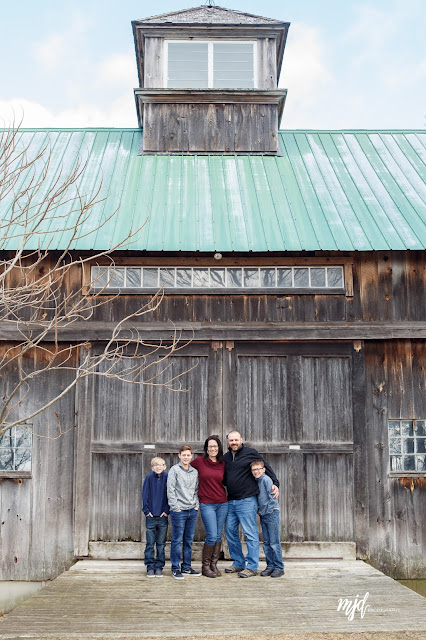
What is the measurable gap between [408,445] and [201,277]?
3689mm

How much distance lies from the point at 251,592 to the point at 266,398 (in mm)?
2714

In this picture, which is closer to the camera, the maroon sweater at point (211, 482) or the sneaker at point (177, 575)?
the sneaker at point (177, 575)

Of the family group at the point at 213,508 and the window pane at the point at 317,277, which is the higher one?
the window pane at the point at 317,277

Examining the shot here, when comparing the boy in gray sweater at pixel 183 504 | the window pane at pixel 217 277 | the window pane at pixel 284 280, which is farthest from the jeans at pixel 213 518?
the window pane at pixel 284 280

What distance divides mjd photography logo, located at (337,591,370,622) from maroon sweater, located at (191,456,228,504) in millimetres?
1839

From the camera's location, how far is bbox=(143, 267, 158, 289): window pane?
28.5 ft

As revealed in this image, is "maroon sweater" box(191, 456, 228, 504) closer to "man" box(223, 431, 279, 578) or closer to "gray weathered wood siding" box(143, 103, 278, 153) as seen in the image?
"man" box(223, 431, 279, 578)

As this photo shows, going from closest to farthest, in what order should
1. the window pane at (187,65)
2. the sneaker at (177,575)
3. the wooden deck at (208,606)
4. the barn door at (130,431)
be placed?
1. the wooden deck at (208,606)
2. the sneaker at (177,575)
3. the barn door at (130,431)
4. the window pane at (187,65)

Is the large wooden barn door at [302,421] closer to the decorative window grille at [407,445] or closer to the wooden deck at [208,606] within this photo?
the decorative window grille at [407,445]

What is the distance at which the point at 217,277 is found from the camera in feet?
28.7

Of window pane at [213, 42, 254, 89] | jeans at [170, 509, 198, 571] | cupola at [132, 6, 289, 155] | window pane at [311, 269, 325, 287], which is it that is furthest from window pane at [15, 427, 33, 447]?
window pane at [213, 42, 254, 89]

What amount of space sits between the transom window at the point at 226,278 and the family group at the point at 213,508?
2.22 meters

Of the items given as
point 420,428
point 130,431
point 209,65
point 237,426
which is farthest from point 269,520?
point 209,65

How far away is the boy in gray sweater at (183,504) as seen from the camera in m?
7.43
